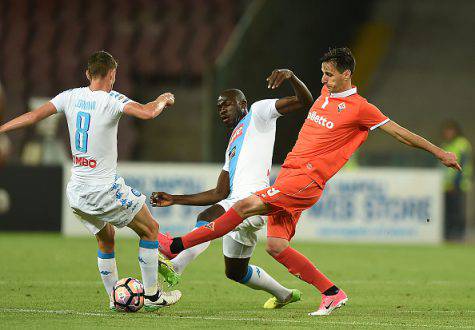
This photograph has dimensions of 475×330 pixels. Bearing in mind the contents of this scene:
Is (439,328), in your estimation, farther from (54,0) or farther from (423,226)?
(54,0)

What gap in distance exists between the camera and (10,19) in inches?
866

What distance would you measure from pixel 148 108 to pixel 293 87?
3.57ft

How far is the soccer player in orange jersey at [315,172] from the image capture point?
290 inches

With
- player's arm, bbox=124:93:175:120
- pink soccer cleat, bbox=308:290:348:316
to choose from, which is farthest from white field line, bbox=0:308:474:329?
player's arm, bbox=124:93:175:120

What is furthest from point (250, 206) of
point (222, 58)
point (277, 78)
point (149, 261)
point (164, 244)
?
point (222, 58)

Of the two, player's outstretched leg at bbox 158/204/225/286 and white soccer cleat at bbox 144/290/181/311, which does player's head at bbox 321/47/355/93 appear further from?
white soccer cleat at bbox 144/290/181/311

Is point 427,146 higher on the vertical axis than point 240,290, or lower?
higher

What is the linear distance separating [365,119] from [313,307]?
1741mm

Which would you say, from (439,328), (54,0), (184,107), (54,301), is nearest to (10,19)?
(54,0)

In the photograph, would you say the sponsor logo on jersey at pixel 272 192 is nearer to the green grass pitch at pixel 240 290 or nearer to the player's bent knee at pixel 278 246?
the player's bent knee at pixel 278 246

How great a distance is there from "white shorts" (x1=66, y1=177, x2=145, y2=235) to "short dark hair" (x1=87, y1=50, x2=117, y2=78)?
2.60 feet

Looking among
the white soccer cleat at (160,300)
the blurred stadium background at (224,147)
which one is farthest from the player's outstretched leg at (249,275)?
the white soccer cleat at (160,300)

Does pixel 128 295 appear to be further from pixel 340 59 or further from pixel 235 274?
pixel 340 59

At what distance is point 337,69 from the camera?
7.48m
